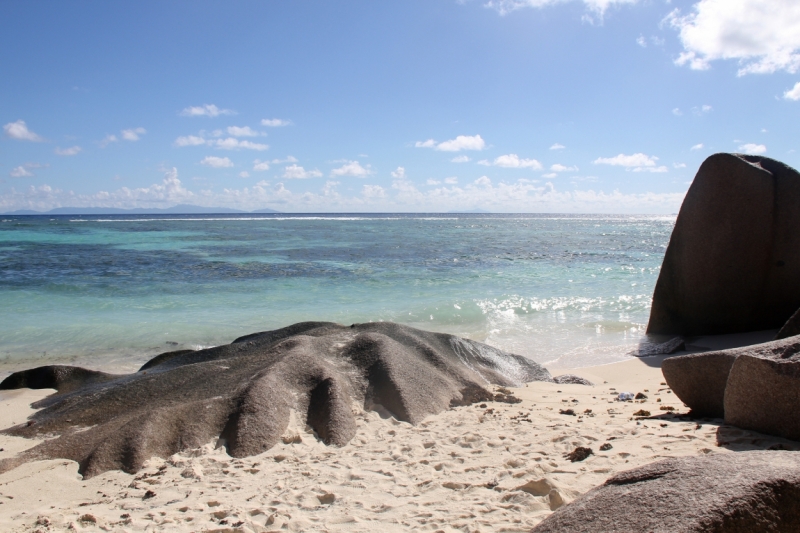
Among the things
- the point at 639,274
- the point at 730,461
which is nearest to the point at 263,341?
the point at 730,461

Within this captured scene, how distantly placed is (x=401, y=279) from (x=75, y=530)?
40.8ft

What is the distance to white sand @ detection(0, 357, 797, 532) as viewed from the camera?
2.86 metres

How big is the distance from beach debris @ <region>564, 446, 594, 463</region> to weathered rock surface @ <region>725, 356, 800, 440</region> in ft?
3.40

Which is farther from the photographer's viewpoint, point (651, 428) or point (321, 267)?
point (321, 267)

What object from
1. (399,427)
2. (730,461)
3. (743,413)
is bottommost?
(399,427)

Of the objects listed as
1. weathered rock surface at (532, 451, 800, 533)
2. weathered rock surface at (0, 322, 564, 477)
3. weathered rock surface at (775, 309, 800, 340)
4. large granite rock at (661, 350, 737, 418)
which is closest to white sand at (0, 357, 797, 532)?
weathered rock surface at (0, 322, 564, 477)

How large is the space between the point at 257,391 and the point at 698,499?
333 cm

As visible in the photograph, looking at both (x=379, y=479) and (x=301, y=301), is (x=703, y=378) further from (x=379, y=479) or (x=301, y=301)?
(x=301, y=301)

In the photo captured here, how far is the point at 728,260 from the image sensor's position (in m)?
8.04

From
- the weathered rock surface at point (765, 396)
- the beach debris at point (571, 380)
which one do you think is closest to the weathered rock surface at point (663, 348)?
the beach debris at point (571, 380)

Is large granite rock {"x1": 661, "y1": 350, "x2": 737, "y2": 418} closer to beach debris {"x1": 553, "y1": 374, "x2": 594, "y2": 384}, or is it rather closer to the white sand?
the white sand

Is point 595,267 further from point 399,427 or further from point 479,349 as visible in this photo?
point 399,427

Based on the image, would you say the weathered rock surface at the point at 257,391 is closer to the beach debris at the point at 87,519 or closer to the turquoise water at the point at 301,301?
the beach debris at the point at 87,519

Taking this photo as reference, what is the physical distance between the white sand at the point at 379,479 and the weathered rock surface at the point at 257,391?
0.15 m
